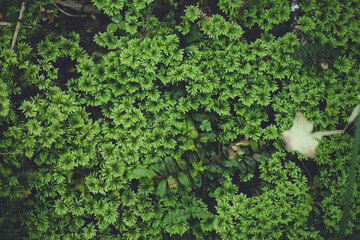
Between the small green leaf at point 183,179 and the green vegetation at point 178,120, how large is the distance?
0.03 m

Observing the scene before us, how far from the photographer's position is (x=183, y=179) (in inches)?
90.0

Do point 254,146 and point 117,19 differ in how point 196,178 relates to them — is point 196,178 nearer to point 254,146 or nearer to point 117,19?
point 254,146

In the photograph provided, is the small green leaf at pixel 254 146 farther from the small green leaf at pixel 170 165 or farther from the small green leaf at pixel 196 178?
the small green leaf at pixel 170 165

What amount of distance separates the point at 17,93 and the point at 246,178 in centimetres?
246

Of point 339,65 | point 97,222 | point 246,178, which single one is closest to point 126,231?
point 97,222

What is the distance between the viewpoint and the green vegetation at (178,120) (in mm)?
2445

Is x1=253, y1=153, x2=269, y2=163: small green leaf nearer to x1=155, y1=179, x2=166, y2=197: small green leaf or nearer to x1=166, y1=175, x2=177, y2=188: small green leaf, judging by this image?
x1=166, y1=175, x2=177, y2=188: small green leaf

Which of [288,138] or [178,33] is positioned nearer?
[288,138]

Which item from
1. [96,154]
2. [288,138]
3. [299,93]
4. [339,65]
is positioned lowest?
[96,154]

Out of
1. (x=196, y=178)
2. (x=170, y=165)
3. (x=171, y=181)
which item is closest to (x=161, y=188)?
(x=171, y=181)

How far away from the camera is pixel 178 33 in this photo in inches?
107

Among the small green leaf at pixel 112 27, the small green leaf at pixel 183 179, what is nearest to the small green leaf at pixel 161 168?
the small green leaf at pixel 183 179

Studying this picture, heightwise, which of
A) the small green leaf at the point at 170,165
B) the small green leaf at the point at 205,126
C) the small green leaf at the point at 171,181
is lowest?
the small green leaf at the point at 171,181

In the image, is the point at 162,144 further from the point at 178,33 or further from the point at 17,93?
the point at 17,93
